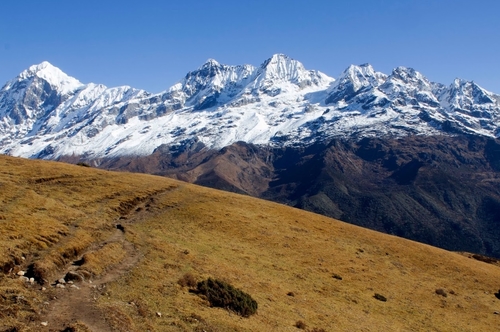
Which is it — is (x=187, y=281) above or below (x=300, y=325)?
above

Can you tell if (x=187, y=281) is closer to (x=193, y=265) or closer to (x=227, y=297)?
(x=227, y=297)

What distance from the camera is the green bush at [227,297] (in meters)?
34.9

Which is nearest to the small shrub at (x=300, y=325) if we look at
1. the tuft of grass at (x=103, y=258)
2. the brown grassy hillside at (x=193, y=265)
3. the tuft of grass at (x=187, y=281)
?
the brown grassy hillside at (x=193, y=265)

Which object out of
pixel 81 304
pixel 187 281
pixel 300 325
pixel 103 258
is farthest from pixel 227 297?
pixel 103 258

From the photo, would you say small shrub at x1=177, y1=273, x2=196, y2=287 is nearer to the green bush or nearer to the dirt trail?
the green bush

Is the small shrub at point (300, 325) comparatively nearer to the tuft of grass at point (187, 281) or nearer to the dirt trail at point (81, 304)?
the tuft of grass at point (187, 281)

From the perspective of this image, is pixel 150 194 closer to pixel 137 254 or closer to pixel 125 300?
pixel 137 254

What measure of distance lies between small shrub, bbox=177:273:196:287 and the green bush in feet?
2.39

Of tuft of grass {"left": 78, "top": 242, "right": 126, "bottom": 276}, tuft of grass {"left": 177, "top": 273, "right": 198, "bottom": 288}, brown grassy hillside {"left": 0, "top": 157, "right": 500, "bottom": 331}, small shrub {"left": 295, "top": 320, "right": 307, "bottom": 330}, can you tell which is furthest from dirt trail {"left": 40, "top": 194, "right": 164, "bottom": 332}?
small shrub {"left": 295, "top": 320, "right": 307, "bottom": 330}

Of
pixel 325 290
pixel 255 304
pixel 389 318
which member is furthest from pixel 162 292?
pixel 389 318

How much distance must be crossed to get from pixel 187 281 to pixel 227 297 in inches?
163

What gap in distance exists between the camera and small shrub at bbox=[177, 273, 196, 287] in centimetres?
3706

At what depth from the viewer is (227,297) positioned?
35625 mm

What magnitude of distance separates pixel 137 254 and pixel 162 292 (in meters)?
9.88
